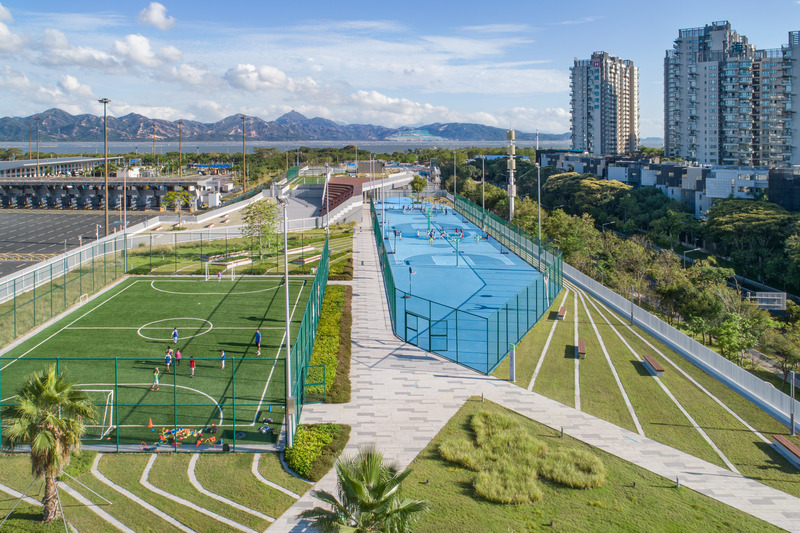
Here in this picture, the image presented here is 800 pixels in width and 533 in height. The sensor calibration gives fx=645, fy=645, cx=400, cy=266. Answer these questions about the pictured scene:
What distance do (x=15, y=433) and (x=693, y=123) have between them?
13646cm

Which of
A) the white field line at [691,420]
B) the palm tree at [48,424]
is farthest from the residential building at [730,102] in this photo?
the palm tree at [48,424]

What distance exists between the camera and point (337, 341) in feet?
94.6

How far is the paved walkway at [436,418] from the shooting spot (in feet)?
52.3

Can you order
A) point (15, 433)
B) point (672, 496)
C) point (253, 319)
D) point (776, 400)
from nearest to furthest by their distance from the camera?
point (15, 433) → point (672, 496) → point (776, 400) → point (253, 319)

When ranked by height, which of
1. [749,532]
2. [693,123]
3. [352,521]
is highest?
[693,123]

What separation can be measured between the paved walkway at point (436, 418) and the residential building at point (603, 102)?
167614mm

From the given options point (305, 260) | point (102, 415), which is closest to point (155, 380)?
point (102, 415)

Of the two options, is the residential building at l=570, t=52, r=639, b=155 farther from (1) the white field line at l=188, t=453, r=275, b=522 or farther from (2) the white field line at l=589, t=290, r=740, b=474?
(1) the white field line at l=188, t=453, r=275, b=522

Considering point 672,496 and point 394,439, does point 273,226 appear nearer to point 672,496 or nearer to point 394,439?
point 394,439

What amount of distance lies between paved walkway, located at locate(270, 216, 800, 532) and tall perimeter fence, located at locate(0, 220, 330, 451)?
211 cm

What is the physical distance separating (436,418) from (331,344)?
8844 mm

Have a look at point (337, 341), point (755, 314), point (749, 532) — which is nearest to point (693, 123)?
point (755, 314)

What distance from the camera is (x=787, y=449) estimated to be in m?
18.0

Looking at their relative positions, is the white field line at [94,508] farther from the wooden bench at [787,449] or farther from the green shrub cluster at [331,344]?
the wooden bench at [787,449]
